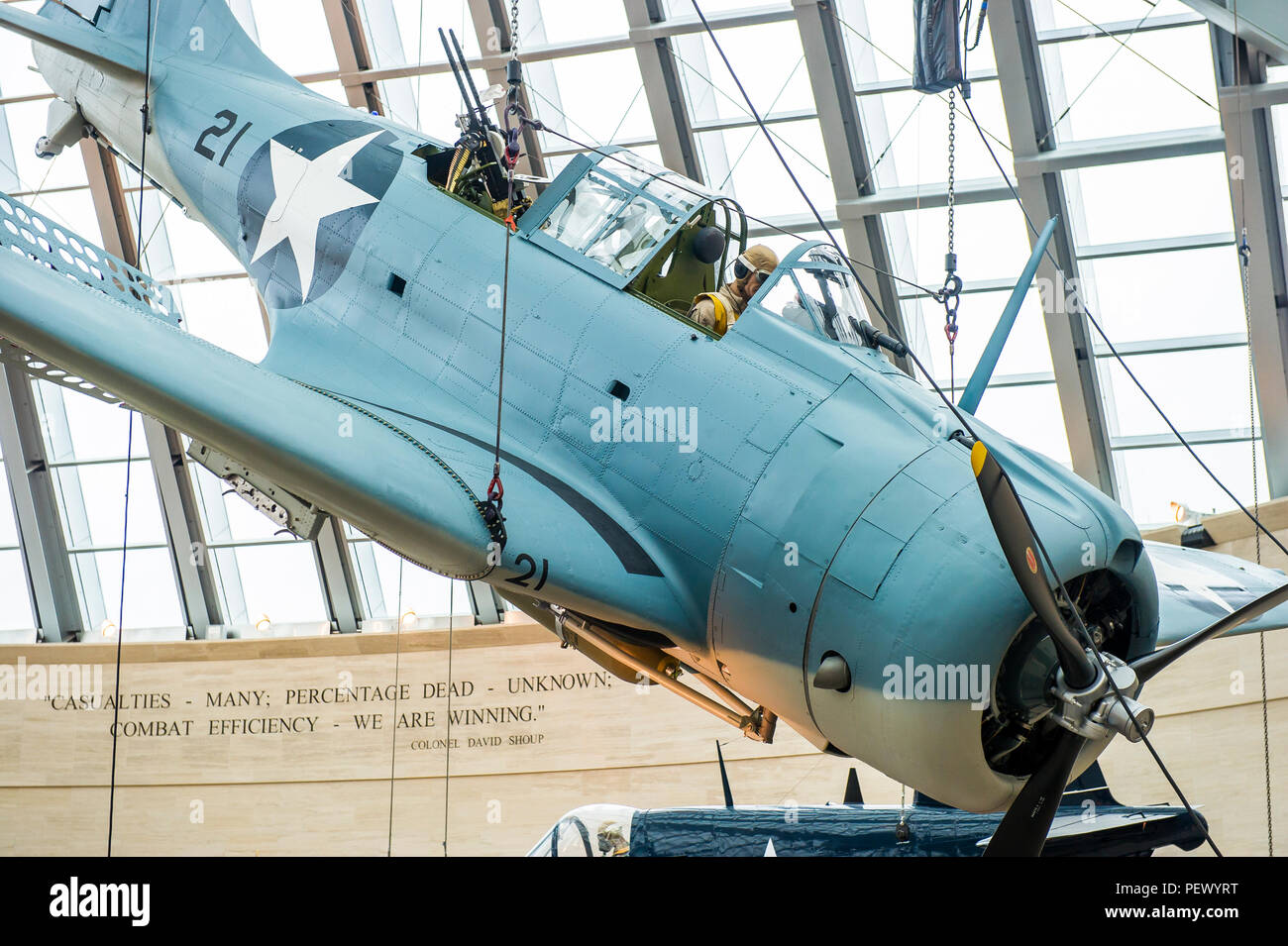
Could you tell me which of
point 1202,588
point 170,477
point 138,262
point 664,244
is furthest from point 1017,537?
point 170,477

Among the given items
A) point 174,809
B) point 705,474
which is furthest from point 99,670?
point 705,474

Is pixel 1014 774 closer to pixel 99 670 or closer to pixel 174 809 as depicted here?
pixel 174 809

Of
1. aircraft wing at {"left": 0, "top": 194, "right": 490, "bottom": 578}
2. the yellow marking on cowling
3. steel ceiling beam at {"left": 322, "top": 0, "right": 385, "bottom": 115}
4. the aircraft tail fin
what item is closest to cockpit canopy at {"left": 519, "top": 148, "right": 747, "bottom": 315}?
aircraft wing at {"left": 0, "top": 194, "right": 490, "bottom": 578}

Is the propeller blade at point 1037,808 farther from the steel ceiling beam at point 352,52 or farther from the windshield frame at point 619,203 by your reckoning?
the steel ceiling beam at point 352,52

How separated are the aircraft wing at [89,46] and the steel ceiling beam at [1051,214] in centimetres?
757

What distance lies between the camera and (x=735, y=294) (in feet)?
22.0

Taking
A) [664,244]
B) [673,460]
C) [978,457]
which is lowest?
[978,457]

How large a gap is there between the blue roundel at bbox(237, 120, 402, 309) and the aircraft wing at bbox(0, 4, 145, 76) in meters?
1.81

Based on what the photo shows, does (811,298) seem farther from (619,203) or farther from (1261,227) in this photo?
(1261,227)

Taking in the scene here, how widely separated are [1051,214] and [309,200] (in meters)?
7.42

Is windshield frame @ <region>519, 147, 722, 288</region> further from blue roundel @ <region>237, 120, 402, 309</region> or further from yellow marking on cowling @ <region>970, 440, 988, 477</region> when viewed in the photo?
yellow marking on cowling @ <region>970, 440, 988, 477</region>

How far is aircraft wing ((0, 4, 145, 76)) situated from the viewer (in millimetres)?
9391
